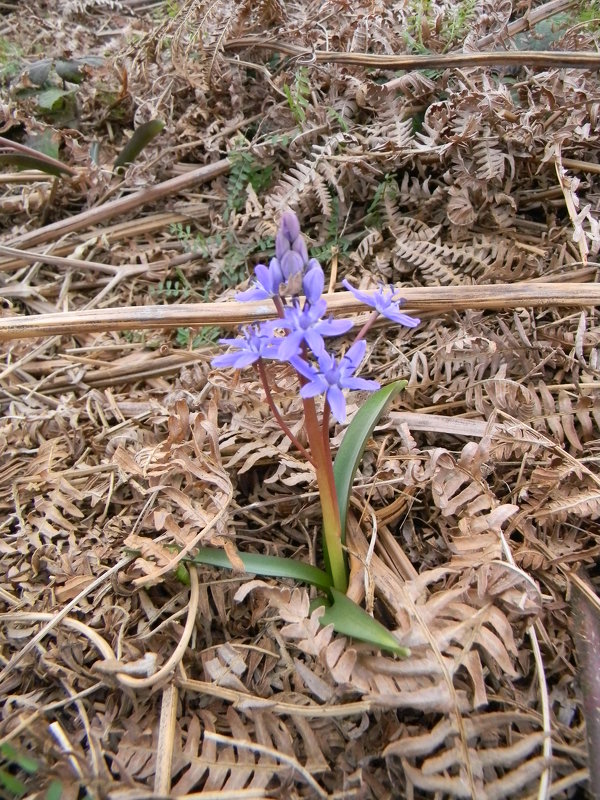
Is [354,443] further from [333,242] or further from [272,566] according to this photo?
[333,242]

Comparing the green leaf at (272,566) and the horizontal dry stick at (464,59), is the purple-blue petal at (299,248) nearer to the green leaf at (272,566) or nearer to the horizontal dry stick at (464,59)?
the green leaf at (272,566)

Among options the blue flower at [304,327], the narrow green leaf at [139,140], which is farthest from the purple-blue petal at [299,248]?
Result: the narrow green leaf at [139,140]

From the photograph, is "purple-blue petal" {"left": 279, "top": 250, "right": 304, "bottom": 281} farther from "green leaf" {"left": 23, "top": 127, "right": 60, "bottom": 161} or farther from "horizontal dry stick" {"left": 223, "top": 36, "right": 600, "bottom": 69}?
"green leaf" {"left": 23, "top": 127, "right": 60, "bottom": 161}

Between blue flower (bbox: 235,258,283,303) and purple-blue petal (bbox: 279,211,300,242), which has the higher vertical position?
Result: purple-blue petal (bbox: 279,211,300,242)

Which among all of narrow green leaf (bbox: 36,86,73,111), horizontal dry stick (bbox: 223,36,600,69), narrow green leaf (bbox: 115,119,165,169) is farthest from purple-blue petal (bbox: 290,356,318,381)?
narrow green leaf (bbox: 36,86,73,111)

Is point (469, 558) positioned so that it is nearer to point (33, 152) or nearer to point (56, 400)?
point (56, 400)
